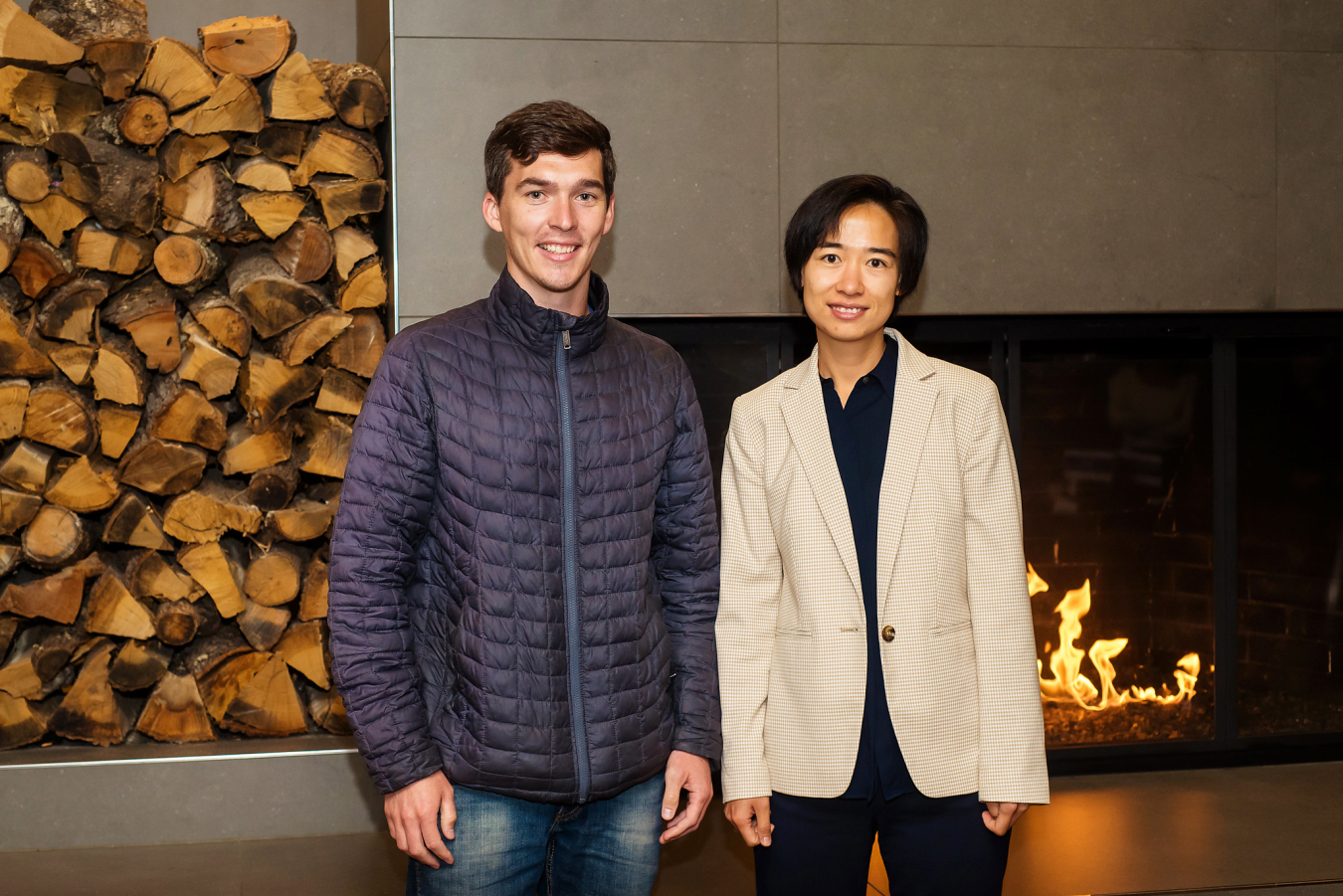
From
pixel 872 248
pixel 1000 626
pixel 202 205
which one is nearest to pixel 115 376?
pixel 202 205

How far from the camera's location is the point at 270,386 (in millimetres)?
2754

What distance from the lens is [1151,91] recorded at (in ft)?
9.43

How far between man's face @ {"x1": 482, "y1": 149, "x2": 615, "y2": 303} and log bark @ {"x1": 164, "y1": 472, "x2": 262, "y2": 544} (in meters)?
1.64

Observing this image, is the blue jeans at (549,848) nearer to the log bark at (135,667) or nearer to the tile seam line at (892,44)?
the log bark at (135,667)

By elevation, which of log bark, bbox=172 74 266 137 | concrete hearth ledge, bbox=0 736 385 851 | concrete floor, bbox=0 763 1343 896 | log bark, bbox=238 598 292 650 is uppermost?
log bark, bbox=172 74 266 137

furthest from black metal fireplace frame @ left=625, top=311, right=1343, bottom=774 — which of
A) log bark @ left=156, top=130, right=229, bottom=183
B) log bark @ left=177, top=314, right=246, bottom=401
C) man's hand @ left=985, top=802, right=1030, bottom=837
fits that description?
man's hand @ left=985, top=802, right=1030, bottom=837

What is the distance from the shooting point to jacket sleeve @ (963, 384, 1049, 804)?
1484 mm

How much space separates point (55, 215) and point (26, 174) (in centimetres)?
11

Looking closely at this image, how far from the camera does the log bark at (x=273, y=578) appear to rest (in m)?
2.78

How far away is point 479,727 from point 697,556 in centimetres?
40

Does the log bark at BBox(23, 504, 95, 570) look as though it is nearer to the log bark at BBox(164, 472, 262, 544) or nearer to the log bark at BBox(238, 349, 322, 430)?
the log bark at BBox(164, 472, 262, 544)

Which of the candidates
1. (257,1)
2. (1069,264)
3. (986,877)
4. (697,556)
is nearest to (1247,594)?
(1069,264)

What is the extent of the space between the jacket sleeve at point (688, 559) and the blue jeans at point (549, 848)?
15 cm

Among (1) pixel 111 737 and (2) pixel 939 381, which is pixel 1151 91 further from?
(1) pixel 111 737
